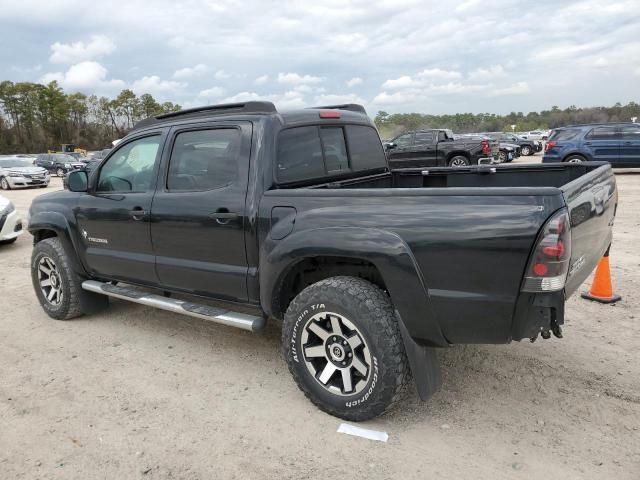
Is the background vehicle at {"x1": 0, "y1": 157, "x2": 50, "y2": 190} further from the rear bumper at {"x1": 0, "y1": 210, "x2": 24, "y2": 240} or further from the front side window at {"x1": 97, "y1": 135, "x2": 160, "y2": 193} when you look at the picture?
the front side window at {"x1": 97, "y1": 135, "x2": 160, "y2": 193}

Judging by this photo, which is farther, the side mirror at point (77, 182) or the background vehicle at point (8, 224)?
the background vehicle at point (8, 224)

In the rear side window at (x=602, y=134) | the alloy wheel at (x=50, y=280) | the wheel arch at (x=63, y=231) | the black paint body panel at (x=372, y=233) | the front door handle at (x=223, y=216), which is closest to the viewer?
the black paint body panel at (x=372, y=233)

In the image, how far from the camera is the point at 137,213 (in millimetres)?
4035

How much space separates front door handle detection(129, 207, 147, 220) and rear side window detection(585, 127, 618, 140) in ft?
50.8

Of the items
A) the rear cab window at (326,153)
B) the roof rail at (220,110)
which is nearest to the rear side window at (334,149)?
the rear cab window at (326,153)

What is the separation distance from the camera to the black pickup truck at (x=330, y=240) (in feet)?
8.22

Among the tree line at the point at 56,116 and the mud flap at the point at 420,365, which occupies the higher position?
the tree line at the point at 56,116

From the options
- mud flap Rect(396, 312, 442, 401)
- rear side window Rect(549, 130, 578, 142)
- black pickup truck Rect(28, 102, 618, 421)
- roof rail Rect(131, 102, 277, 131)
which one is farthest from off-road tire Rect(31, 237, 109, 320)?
rear side window Rect(549, 130, 578, 142)

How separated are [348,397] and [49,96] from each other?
84.7 meters

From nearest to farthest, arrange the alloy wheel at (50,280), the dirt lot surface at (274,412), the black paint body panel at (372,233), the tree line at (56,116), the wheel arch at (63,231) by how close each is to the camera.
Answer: the black paint body panel at (372,233), the dirt lot surface at (274,412), the wheel arch at (63,231), the alloy wheel at (50,280), the tree line at (56,116)

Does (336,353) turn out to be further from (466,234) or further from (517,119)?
(517,119)

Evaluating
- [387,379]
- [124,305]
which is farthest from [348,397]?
[124,305]

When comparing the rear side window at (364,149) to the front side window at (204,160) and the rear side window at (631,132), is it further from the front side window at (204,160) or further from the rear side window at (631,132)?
the rear side window at (631,132)

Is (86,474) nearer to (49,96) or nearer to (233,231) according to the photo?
(233,231)
